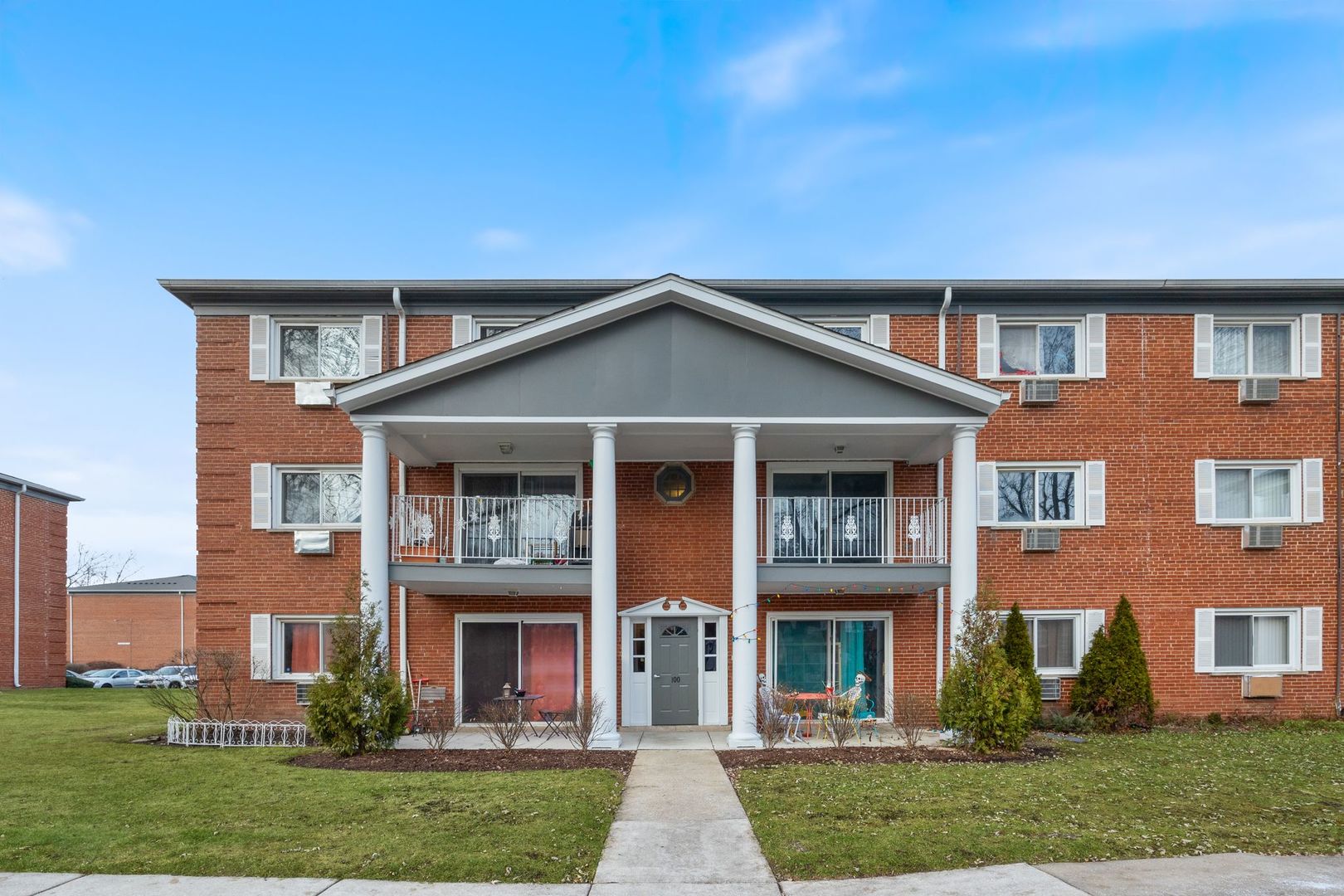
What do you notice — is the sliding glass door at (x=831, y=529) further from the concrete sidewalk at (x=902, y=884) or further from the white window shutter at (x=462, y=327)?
the concrete sidewalk at (x=902, y=884)

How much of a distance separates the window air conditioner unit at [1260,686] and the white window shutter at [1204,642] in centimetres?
63

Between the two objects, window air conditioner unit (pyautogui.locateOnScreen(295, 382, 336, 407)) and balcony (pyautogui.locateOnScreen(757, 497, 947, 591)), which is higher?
window air conditioner unit (pyautogui.locateOnScreen(295, 382, 336, 407))

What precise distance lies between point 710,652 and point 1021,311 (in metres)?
8.12

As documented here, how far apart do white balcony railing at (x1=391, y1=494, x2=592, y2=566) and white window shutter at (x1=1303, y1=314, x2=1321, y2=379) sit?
13.0 metres

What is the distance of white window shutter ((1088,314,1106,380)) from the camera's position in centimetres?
1495

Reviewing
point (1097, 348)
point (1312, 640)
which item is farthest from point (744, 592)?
point (1312, 640)

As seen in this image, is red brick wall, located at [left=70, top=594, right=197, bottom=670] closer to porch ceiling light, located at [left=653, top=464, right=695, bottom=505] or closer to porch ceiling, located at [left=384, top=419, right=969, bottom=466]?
porch ceiling, located at [left=384, top=419, right=969, bottom=466]

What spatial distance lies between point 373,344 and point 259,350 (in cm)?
199

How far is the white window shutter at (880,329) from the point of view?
14.9m

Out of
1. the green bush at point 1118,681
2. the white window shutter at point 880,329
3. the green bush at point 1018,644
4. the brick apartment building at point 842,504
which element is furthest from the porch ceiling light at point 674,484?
the green bush at point 1118,681

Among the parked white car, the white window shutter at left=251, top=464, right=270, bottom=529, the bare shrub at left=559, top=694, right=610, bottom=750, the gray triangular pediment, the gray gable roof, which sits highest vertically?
the gray triangular pediment

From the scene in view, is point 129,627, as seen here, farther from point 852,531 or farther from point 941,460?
point 941,460

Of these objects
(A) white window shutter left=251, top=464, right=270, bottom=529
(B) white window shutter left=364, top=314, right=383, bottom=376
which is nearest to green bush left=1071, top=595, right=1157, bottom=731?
(B) white window shutter left=364, top=314, right=383, bottom=376

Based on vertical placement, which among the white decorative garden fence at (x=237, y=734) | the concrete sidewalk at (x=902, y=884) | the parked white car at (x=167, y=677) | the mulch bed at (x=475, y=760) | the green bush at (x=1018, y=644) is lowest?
the parked white car at (x=167, y=677)
